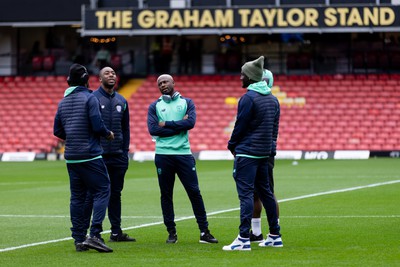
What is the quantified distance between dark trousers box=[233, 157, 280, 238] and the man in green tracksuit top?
3.44 feet

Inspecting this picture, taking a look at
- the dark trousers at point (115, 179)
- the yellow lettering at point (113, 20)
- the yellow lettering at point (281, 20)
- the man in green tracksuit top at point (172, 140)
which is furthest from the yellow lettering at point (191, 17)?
the man in green tracksuit top at point (172, 140)

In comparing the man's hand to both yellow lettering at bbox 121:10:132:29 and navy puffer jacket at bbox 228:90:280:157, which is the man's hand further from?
yellow lettering at bbox 121:10:132:29

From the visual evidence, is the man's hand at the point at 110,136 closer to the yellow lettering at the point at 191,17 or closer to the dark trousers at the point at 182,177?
the dark trousers at the point at 182,177

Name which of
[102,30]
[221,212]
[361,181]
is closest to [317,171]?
[361,181]

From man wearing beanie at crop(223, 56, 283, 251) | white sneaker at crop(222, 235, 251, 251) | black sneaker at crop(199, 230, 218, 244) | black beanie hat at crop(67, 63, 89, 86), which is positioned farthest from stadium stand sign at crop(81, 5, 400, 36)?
white sneaker at crop(222, 235, 251, 251)

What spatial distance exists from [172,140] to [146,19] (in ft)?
107

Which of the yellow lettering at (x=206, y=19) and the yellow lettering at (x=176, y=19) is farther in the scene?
the yellow lettering at (x=176, y=19)

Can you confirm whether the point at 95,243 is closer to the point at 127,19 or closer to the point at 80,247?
the point at 80,247

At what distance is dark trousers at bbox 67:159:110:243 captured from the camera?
43.3 ft

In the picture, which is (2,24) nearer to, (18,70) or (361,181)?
(18,70)

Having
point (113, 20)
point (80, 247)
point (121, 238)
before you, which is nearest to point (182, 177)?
point (121, 238)

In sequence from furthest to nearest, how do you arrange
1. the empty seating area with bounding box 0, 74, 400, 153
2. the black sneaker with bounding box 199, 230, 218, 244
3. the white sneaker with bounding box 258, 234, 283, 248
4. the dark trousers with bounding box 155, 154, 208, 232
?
the empty seating area with bounding box 0, 74, 400, 153, the dark trousers with bounding box 155, 154, 208, 232, the black sneaker with bounding box 199, 230, 218, 244, the white sneaker with bounding box 258, 234, 283, 248

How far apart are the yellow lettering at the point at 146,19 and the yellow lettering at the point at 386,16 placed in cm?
950

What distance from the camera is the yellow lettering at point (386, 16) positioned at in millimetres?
45062
